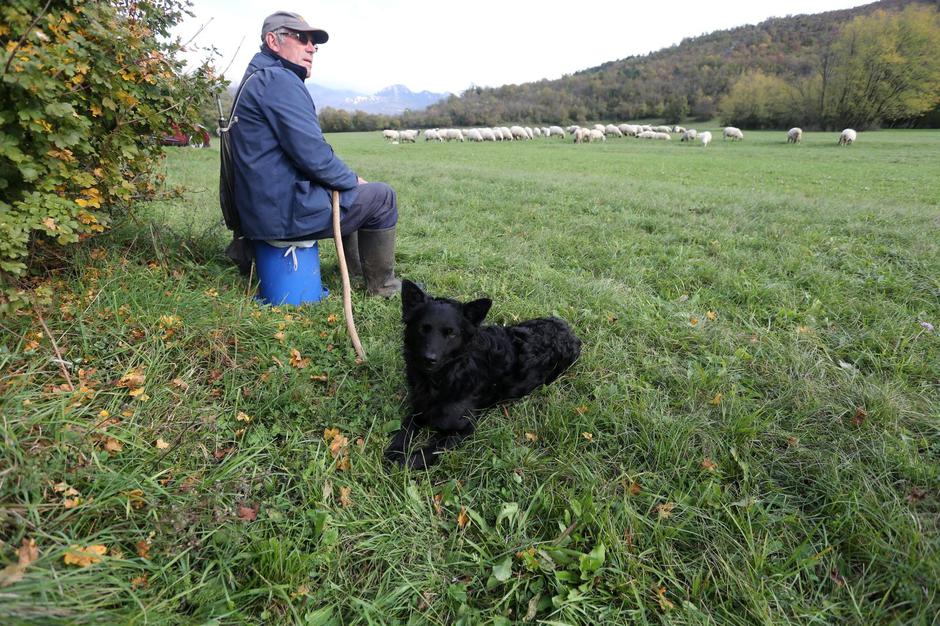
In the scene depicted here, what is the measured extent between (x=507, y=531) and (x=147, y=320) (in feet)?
8.74

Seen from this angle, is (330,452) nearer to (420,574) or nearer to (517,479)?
(420,574)

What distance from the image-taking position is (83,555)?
1.50 metres

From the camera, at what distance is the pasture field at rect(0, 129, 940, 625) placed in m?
1.71

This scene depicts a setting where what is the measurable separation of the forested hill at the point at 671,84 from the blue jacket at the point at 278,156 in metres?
82.9

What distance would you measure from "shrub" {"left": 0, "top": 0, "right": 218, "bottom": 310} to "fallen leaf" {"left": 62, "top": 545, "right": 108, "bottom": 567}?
4.61ft

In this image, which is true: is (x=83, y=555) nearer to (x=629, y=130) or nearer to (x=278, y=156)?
(x=278, y=156)

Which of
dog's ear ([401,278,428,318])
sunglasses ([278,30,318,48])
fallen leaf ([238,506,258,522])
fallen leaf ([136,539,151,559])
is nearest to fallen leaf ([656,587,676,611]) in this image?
fallen leaf ([238,506,258,522])

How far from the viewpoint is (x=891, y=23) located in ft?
153

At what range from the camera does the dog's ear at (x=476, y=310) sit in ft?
8.98

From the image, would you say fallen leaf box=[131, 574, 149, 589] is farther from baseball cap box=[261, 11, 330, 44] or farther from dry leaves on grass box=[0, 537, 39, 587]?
baseball cap box=[261, 11, 330, 44]

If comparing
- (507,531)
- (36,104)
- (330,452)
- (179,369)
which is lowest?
(507,531)

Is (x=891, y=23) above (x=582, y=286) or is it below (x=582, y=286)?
above

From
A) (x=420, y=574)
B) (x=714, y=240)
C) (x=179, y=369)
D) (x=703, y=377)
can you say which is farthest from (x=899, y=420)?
(x=179, y=369)

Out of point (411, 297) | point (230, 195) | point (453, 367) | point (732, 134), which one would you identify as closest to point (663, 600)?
point (453, 367)
